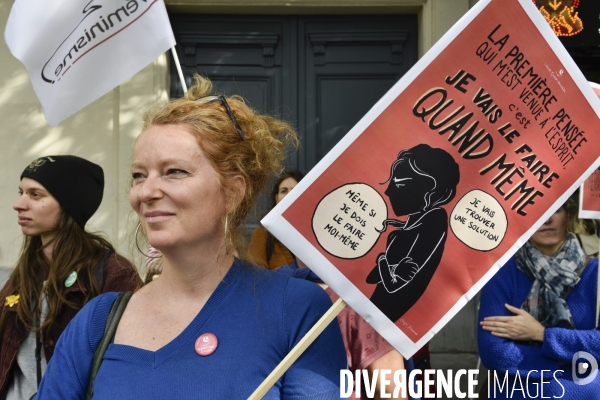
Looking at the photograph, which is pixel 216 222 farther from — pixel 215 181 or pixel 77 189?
pixel 77 189

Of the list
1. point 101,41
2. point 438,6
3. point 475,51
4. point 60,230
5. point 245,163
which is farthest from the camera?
point 438,6

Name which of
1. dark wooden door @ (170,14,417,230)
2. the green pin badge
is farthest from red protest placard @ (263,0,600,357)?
dark wooden door @ (170,14,417,230)

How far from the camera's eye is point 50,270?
3496 millimetres

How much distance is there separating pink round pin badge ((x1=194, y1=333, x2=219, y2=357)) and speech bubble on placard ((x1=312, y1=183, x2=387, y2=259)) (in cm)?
36

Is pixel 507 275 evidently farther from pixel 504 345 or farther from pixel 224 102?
pixel 224 102

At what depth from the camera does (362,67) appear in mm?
6652

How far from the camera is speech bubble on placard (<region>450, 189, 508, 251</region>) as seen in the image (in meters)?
2.06

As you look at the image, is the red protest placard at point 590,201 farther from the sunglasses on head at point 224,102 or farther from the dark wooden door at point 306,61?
the dark wooden door at point 306,61

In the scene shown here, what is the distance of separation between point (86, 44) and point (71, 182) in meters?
0.69

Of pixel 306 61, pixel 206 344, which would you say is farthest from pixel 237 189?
pixel 306 61

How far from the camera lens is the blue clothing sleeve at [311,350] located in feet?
6.41

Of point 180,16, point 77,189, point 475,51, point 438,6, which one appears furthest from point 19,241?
point 475,51

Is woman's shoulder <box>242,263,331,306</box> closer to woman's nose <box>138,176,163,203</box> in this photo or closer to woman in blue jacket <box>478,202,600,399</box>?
woman's nose <box>138,176,163,203</box>

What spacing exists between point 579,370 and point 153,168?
246 centimetres
